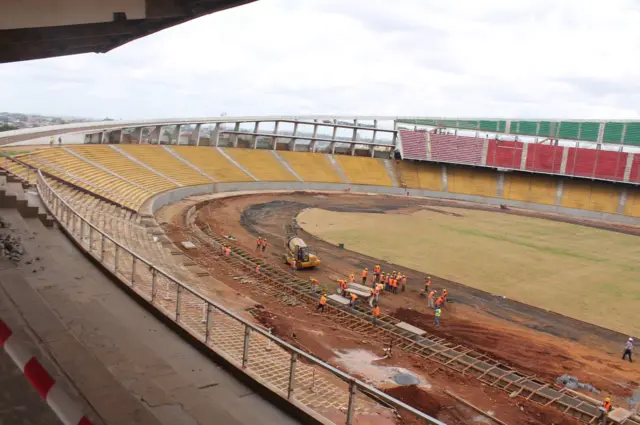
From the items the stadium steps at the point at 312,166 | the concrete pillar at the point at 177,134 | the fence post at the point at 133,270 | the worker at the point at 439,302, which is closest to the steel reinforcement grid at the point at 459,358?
the worker at the point at 439,302

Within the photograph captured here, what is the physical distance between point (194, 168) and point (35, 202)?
4263 centimetres

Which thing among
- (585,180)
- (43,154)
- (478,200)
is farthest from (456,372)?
(585,180)

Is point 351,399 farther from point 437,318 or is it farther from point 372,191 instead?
point 372,191

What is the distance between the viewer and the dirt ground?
14484mm

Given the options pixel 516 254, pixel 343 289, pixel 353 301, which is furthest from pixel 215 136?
pixel 353 301

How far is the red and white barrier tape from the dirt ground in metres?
11.1

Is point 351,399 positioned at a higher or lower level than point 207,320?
lower

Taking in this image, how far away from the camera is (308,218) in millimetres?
43656

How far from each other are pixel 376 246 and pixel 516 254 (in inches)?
391

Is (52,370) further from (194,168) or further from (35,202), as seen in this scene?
(194,168)

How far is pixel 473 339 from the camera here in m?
19.4

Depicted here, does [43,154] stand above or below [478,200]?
above

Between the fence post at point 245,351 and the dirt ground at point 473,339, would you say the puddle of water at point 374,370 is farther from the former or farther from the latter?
the fence post at point 245,351

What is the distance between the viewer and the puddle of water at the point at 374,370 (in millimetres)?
15102
